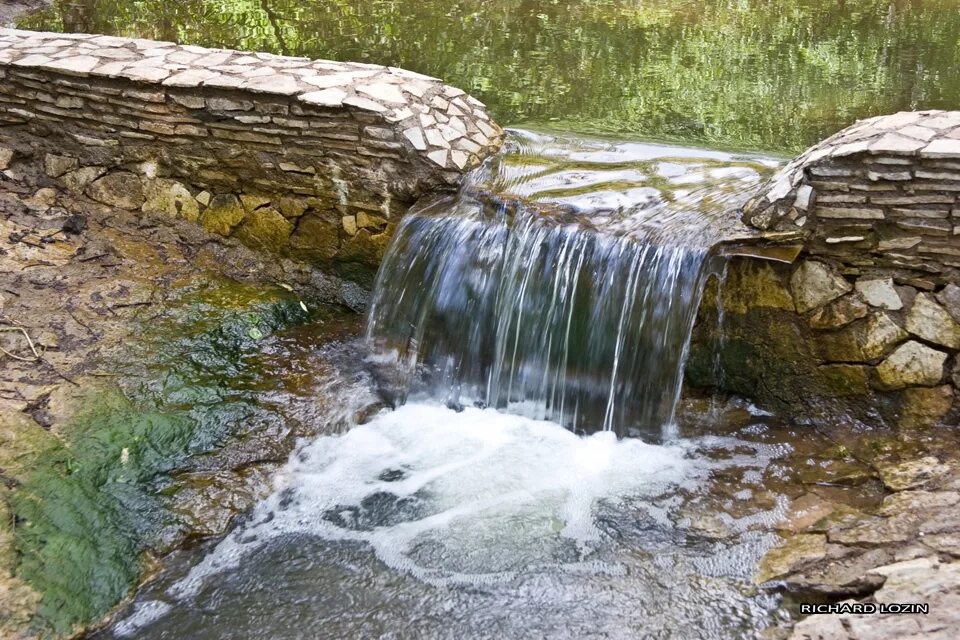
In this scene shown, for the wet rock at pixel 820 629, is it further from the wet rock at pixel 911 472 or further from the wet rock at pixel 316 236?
the wet rock at pixel 316 236

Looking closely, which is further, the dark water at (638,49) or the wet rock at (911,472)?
the dark water at (638,49)

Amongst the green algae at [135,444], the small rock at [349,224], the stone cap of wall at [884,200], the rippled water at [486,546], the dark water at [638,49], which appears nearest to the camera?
the rippled water at [486,546]

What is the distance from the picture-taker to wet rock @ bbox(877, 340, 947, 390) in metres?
3.62

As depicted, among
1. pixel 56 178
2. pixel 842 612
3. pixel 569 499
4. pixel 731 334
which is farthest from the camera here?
pixel 56 178

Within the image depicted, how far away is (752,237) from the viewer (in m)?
3.77

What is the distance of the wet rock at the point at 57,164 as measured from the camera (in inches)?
202

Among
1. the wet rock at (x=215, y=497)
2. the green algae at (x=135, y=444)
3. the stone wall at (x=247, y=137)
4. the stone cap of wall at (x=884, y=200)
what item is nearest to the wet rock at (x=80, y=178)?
the stone wall at (x=247, y=137)

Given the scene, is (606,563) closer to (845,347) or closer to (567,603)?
(567,603)

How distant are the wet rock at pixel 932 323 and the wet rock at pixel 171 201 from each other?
152 inches

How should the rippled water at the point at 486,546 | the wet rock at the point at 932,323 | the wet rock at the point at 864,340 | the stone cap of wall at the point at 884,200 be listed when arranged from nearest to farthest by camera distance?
the rippled water at the point at 486,546, the stone cap of wall at the point at 884,200, the wet rock at the point at 932,323, the wet rock at the point at 864,340

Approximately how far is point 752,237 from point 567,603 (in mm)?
1787

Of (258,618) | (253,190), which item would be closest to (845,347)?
(258,618)

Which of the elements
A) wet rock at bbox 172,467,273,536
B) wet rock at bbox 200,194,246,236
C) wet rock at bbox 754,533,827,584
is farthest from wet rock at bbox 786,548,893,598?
wet rock at bbox 200,194,246,236

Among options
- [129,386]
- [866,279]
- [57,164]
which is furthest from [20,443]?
[866,279]
